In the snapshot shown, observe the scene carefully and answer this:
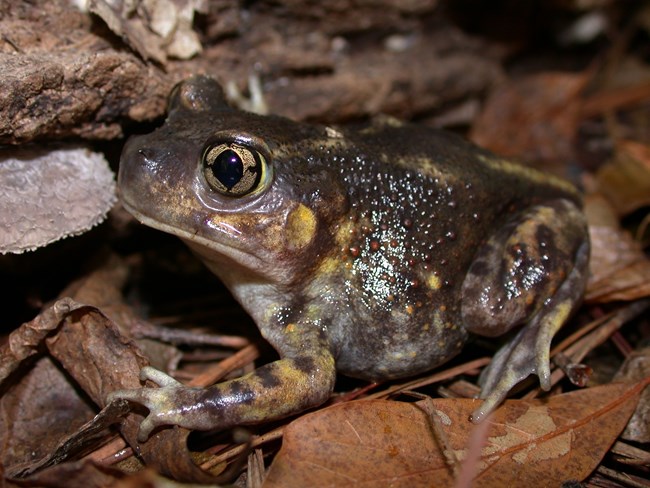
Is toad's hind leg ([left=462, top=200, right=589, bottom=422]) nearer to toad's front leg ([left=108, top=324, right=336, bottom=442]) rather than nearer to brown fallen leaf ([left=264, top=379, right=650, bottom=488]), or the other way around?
brown fallen leaf ([left=264, top=379, right=650, bottom=488])

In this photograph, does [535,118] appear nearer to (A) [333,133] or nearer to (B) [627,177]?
(B) [627,177]

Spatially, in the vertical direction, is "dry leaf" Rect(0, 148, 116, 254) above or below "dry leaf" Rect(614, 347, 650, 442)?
above

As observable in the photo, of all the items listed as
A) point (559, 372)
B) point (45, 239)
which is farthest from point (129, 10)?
point (559, 372)

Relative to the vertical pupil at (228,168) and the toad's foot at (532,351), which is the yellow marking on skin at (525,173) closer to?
the toad's foot at (532,351)

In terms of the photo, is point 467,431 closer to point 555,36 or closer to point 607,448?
point 607,448

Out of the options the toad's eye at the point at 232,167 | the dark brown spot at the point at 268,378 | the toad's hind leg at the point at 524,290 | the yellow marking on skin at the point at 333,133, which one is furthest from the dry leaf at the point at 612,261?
the toad's eye at the point at 232,167

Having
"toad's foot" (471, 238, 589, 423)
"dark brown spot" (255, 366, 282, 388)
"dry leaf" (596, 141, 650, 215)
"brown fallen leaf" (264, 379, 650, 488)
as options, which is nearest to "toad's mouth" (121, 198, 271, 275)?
"dark brown spot" (255, 366, 282, 388)
